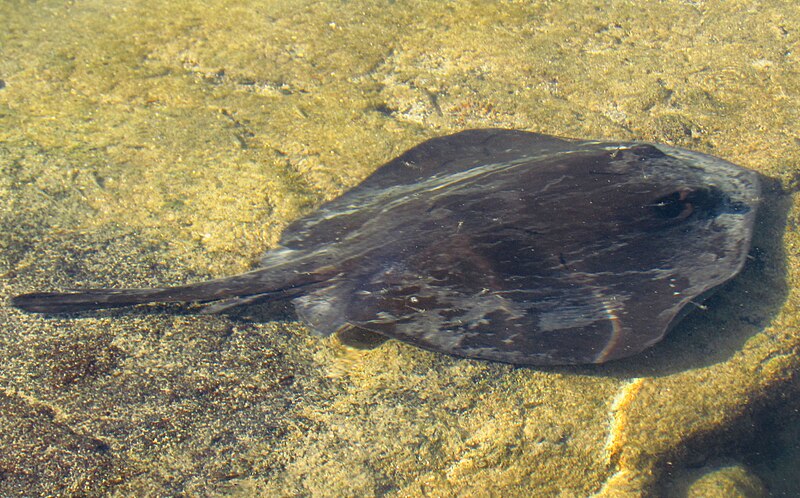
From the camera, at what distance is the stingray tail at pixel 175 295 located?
3037 mm

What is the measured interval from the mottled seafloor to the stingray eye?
53 cm

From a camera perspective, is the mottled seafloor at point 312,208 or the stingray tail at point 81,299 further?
the stingray tail at point 81,299

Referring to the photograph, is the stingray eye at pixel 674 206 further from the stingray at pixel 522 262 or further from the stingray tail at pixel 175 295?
the stingray tail at pixel 175 295

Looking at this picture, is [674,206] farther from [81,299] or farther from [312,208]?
[81,299]

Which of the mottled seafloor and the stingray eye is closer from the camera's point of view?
the mottled seafloor

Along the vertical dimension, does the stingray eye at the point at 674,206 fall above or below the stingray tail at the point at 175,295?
above

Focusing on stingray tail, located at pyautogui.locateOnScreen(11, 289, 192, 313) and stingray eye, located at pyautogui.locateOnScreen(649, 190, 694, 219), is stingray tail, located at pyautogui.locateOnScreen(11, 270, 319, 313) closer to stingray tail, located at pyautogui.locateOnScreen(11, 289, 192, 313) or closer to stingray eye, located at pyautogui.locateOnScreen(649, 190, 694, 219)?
stingray tail, located at pyautogui.locateOnScreen(11, 289, 192, 313)

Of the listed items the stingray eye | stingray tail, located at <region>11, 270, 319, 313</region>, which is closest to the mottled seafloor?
stingray tail, located at <region>11, 270, 319, 313</region>

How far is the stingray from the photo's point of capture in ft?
9.86

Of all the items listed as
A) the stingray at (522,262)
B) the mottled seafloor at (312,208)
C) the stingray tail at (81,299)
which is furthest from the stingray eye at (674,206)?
the stingray tail at (81,299)

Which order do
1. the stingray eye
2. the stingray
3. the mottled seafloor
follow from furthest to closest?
1. the stingray eye
2. the stingray
3. the mottled seafloor

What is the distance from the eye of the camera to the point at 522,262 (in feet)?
10.7

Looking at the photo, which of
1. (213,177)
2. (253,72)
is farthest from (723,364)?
(253,72)

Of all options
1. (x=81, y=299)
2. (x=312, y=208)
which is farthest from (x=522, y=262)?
(x=81, y=299)
